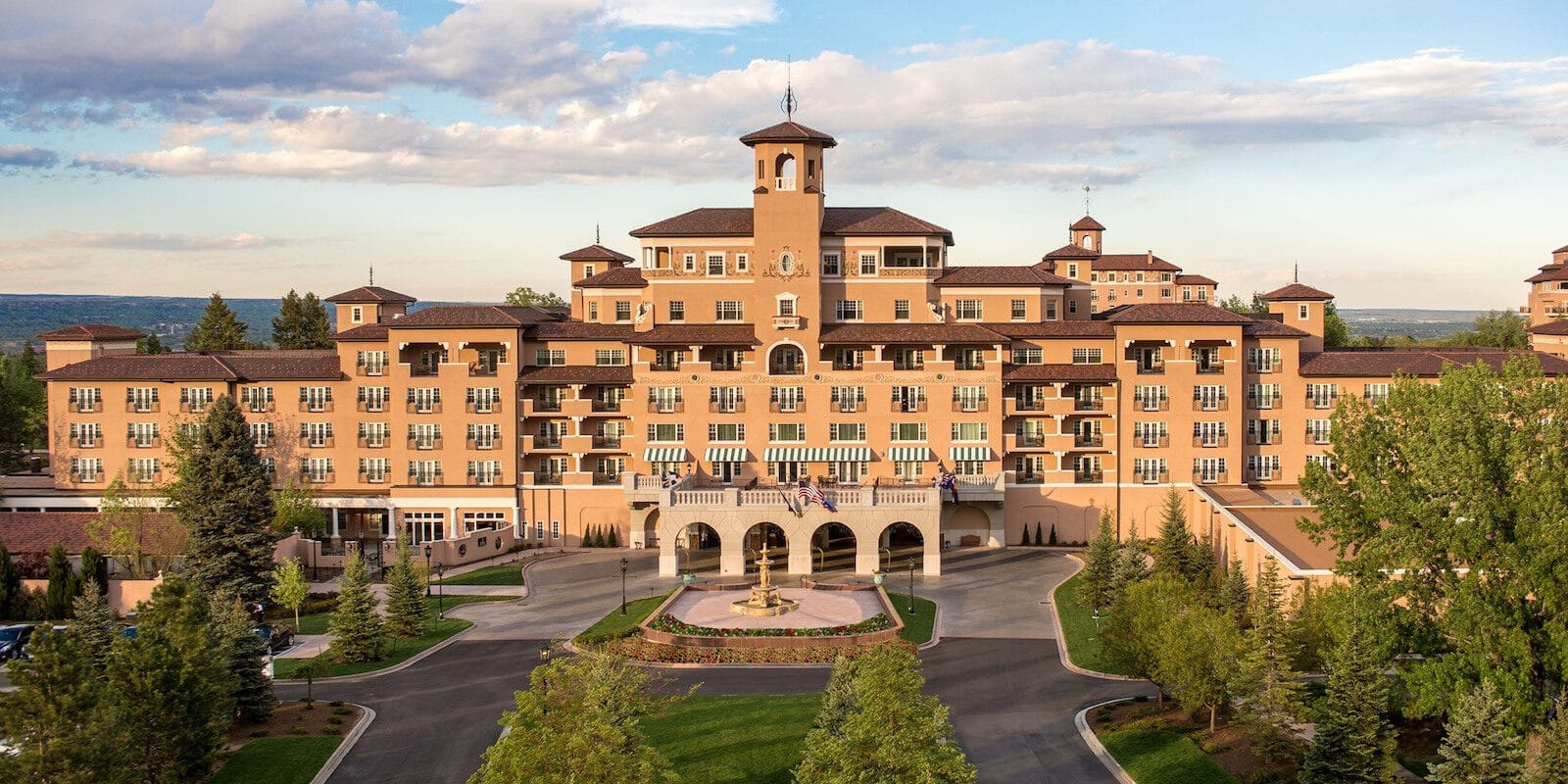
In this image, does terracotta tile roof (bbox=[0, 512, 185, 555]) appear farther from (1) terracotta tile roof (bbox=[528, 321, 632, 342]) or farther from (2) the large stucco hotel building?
(1) terracotta tile roof (bbox=[528, 321, 632, 342])

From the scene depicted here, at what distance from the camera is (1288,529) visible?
57.8m

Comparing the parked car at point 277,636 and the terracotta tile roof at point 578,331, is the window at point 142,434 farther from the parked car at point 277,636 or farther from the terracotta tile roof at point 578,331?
the parked car at point 277,636

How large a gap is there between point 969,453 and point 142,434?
146 ft

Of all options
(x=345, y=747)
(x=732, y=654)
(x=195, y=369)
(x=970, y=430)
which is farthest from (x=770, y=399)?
(x=345, y=747)

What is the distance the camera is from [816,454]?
233 ft

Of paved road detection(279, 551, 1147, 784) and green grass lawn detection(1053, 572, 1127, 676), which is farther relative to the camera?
green grass lawn detection(1053, 572, 1127, 676)

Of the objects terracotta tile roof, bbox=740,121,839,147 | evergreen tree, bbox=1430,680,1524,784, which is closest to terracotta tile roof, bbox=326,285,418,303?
terracotta tile roof, bbox=740,121,839,147

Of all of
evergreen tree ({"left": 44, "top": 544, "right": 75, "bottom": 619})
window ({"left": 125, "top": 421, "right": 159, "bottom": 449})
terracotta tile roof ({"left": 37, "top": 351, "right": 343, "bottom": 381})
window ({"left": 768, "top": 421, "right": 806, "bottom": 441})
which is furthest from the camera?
window ({"left": 125, "top": 421, "right": 159, "bottom": 449})

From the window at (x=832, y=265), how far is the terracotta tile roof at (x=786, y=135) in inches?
228

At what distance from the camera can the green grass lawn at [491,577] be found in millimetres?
65375

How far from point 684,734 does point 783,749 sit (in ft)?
10.7

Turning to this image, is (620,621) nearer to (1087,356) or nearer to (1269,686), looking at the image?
(1269,686)

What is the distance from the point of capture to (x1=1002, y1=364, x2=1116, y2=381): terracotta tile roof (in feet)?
234

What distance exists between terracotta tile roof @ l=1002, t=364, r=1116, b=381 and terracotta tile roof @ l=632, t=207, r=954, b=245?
27.2 ft
